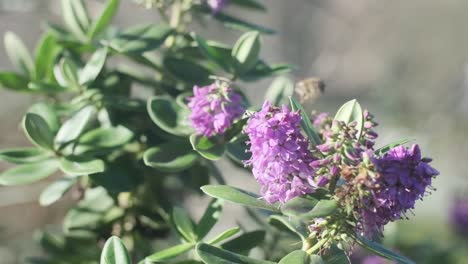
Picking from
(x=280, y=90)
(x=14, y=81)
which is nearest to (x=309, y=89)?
(x=280, y=90)

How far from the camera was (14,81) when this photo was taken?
1.69 meters

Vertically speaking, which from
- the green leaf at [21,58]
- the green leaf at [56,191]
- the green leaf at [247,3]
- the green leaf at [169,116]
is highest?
the green leaf at [247,3]

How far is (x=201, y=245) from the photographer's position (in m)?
1.15

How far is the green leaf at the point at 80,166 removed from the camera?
1342 mm

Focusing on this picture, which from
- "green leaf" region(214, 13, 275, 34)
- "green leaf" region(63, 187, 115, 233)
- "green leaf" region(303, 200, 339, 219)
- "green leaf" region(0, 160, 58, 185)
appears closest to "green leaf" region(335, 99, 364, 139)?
"green leaf" region(303, 200, 339, 219)

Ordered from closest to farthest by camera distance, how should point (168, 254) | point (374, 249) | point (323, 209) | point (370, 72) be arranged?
point (323, 209) → point (374, 249) → point (168, 254) → point (370, 72)

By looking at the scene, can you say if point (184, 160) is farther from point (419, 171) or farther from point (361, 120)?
point (419, 171)

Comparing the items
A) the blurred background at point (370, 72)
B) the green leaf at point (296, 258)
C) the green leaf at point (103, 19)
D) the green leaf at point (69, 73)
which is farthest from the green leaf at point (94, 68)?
the blurred background at point (370, 72)

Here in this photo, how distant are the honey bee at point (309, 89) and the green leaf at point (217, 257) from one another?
50cm

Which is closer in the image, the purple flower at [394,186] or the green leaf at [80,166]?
the purple flower at [394,186]

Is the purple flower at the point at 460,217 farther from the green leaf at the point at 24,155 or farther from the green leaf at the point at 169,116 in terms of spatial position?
the green leaf at the point at 24,155

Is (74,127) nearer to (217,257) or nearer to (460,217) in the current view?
(217,257)

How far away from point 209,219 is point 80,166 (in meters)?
0.27

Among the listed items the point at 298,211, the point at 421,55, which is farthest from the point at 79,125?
the point at 421,55
